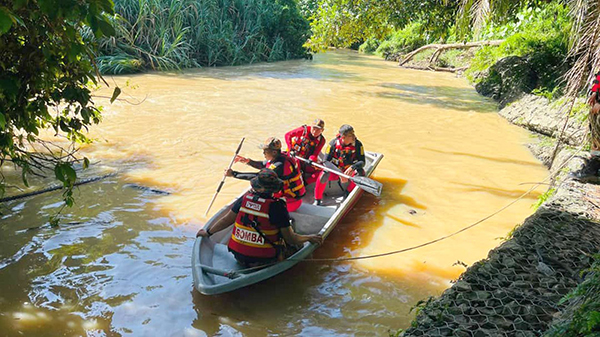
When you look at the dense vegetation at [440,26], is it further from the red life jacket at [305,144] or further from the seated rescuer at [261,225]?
the seated rescuer at [261,225]

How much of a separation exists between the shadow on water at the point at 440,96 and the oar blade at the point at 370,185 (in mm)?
9121

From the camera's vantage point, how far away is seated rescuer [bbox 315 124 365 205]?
6773mm

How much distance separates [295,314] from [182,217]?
254 centimetres

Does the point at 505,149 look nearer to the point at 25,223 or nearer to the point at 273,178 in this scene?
the point at 273,178

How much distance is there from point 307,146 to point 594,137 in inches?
154

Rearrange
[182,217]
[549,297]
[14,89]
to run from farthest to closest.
A: [182,217], [549,297], [14,89]

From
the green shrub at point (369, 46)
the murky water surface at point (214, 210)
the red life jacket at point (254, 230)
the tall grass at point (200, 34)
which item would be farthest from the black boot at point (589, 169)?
the green shrub at point (369, 46)

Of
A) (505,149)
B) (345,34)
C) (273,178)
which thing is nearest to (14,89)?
(273,178)

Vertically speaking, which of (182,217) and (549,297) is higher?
(549,297)

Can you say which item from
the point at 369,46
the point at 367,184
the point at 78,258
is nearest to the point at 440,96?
the point at 367,184

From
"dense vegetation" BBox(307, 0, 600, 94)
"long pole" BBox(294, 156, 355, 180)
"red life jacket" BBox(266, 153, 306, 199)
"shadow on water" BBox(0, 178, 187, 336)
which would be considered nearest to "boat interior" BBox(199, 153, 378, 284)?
"red life jacket" BBox(266, 153, 306, 199)

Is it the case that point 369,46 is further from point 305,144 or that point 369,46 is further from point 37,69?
point 37,69

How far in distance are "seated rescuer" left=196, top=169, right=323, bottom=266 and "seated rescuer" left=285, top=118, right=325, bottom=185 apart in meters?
2.56

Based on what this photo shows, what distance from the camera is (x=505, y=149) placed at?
9961 mm
